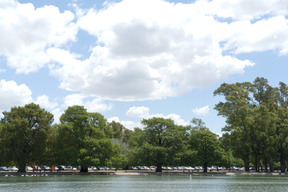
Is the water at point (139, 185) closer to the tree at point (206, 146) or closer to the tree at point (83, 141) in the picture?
the tree at point (83, 141)

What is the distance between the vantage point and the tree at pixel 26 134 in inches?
3314

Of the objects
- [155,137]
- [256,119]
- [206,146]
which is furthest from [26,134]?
[256,119]

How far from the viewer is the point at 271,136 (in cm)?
8825

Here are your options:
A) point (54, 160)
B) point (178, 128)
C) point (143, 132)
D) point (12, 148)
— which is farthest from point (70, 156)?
point (178, 128)

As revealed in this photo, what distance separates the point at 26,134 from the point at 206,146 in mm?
43896

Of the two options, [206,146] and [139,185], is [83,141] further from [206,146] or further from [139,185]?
[139,185]

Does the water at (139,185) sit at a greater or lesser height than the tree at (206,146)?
lesser

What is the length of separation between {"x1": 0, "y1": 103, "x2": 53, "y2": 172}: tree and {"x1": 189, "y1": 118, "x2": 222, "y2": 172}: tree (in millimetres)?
36400

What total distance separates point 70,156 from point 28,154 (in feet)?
31.0

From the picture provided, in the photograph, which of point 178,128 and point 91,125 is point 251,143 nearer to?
point 178,128

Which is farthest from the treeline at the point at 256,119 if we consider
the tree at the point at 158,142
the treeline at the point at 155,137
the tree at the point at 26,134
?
the tree at the point at 26,134

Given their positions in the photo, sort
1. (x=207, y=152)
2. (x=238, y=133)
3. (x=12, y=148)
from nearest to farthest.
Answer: (x=12, y=148)
(x=238, y=133)
(x=207, y=152)

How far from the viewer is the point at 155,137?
9631 cm

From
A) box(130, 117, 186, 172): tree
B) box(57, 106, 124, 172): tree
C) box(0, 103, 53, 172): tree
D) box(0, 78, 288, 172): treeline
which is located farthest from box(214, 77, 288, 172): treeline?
box(0, 103, 53, 172): tree
